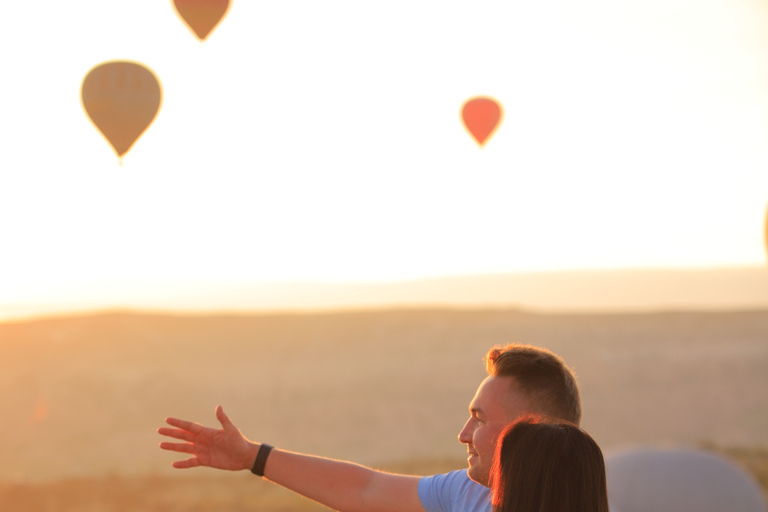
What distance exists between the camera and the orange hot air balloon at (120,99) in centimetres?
1280

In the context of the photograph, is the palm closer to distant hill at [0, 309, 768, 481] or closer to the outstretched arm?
the outstretched arm

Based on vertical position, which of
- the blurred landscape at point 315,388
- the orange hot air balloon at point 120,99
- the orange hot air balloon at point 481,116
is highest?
the orange hot air balloon at point 481,116

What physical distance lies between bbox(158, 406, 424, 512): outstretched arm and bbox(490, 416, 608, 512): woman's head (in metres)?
1.20

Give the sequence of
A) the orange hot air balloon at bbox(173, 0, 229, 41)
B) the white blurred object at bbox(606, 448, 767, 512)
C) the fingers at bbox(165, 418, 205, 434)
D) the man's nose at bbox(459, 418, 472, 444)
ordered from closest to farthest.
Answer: the man's nose at bbox(459, 418, 472, 444) < the fingers at bbox(165, 418, 205, 434) < the white blurred object at bbox(606, 448, 767, 512) < the orange hot air balloon at bbox(173, 0, 229, 41)

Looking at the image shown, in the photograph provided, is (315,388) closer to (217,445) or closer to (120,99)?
(120,99)

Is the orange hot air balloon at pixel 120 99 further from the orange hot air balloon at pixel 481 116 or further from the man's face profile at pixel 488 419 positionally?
the man's face profile at pixel 488 419

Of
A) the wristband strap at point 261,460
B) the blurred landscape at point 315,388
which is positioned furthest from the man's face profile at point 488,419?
the blurred landscape at point 315,388

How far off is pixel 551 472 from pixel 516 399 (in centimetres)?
61

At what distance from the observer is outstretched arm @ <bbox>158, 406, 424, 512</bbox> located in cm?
341

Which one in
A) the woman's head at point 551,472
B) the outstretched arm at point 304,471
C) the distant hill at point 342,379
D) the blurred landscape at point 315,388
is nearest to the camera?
the woman's head at point 551,472

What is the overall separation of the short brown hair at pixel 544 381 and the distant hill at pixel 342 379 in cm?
2178

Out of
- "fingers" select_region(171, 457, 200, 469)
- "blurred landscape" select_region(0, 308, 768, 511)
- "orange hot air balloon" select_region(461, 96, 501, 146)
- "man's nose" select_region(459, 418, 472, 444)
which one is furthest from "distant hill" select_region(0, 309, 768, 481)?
"man's nose" select_region(459, 418, 472, 444)

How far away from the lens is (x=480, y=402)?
281 cm

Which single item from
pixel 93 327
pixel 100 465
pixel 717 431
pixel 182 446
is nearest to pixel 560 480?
pixel 182 446
